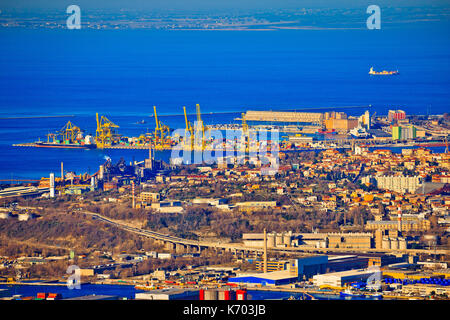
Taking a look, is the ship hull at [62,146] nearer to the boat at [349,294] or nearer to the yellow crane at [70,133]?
the yellow crane at [70,133]

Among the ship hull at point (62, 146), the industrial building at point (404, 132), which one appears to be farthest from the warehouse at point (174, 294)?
the industrial building at point (404, 132)

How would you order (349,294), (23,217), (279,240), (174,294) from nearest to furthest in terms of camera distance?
(174,294) < (349,294) < (279,240) < (23,217)

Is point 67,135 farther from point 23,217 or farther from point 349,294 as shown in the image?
point 349,294

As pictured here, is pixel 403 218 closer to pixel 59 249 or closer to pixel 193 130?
pixel 59 249

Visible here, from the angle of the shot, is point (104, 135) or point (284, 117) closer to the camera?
point (104, 135)

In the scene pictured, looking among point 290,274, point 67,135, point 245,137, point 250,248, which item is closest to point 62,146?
point 67,135

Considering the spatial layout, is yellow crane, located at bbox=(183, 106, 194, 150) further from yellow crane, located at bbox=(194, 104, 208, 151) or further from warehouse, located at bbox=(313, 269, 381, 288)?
warehouse, located at bbox=(313, 269, 381, 288)

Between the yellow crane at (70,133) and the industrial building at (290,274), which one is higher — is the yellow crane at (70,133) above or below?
above

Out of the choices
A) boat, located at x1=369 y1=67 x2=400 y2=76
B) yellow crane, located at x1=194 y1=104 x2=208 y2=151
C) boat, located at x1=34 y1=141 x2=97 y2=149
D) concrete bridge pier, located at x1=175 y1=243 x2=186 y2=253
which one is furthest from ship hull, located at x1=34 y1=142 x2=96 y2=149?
boat, located at x1=369 y1=67 x2=400 y2=76
